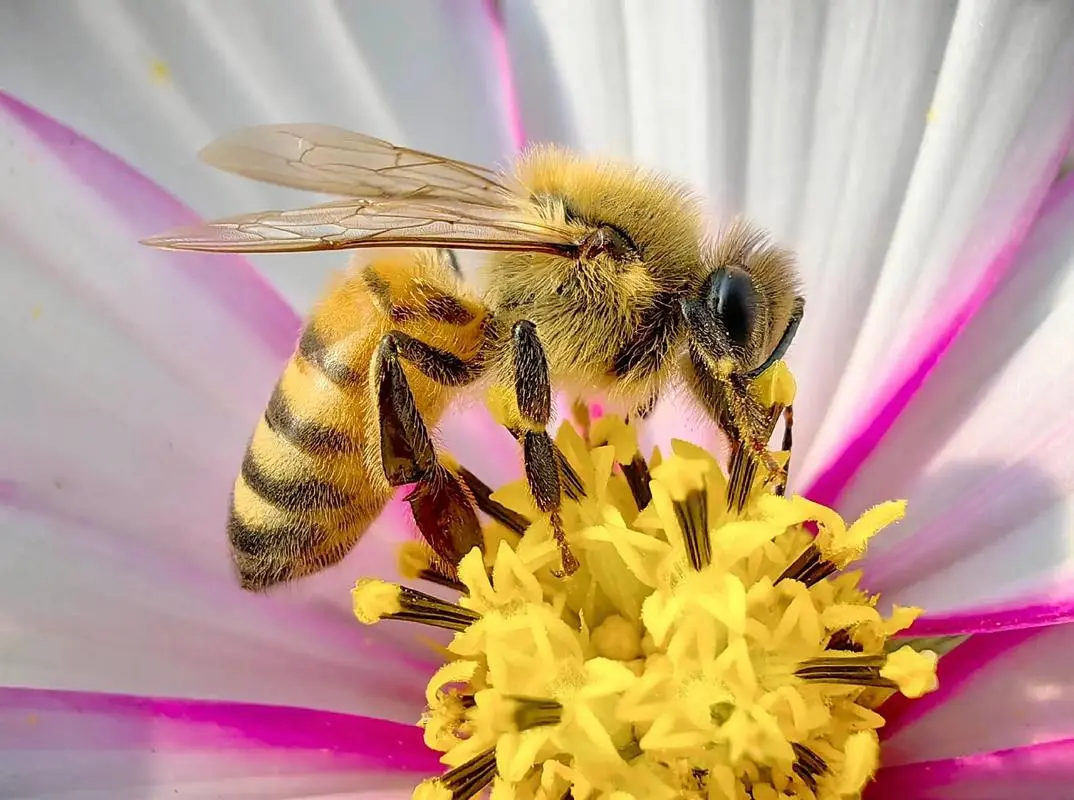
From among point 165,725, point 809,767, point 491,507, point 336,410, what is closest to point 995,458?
point 809,767

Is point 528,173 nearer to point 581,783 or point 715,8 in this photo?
point 715,8

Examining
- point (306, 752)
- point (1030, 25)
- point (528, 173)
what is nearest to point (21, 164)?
point (528, 173)

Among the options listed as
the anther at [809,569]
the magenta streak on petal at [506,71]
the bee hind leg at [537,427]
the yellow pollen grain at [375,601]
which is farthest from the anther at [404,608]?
the magenta streak on petal at [506,71]

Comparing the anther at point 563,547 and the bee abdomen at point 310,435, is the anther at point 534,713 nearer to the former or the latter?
the anther at point 563,547

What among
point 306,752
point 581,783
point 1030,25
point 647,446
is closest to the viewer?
point 581,783

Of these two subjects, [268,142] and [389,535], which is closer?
[268,142]

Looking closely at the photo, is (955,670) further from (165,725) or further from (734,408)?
(165,725)
